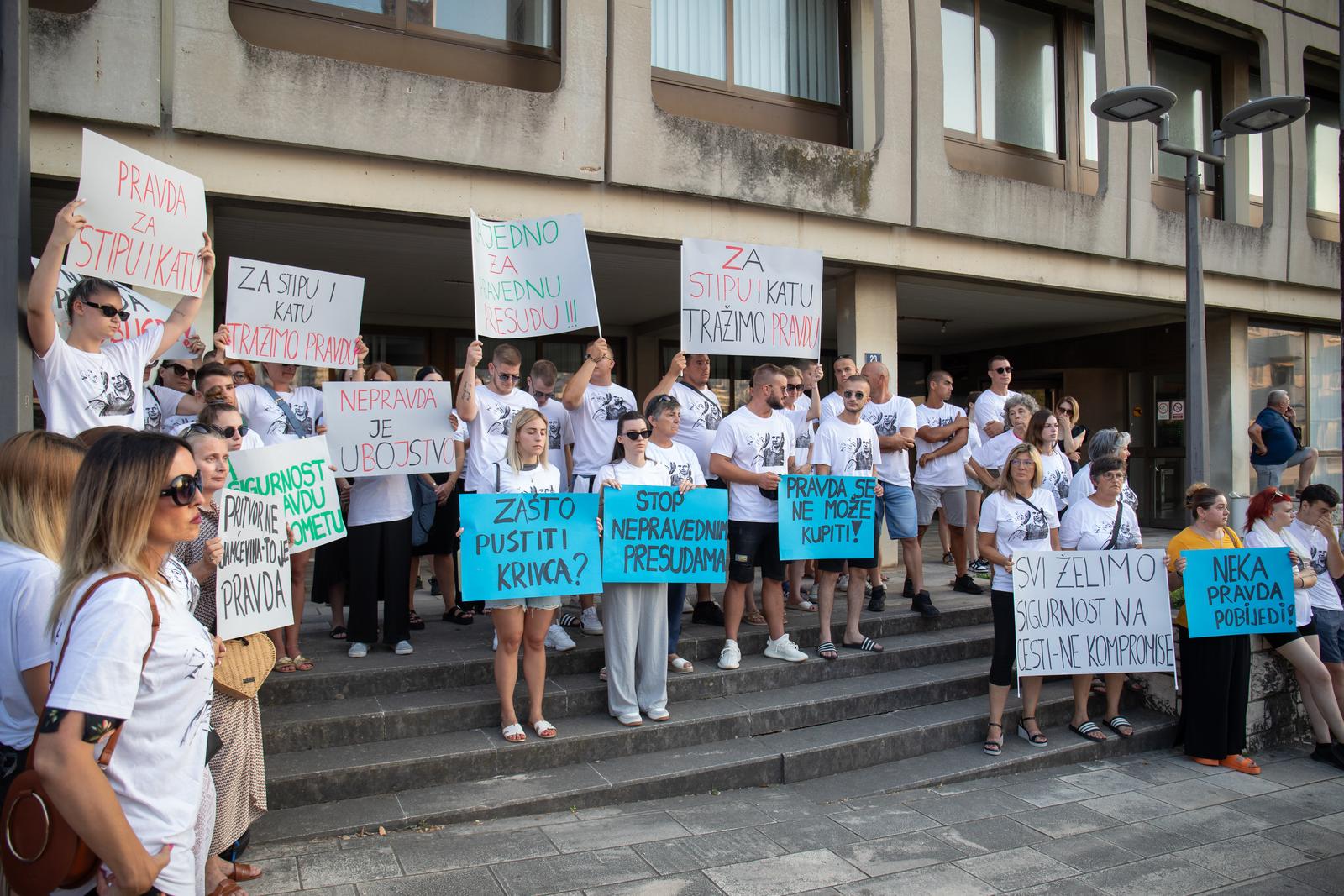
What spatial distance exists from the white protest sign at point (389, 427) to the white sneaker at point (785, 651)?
266 cm

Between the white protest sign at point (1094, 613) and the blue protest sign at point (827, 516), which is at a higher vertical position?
the blue protest sign at point (827, 516)

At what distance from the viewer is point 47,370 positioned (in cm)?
420

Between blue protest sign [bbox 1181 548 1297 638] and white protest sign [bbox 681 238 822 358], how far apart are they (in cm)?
312

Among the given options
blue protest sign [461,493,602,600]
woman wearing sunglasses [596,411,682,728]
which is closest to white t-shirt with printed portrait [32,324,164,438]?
blue protest sign [461,493,602,600]

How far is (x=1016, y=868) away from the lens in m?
4.44

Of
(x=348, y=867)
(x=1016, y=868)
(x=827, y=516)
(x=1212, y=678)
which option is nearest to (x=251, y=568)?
(x=348, y=867)

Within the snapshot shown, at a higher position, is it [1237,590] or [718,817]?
[1237,590]

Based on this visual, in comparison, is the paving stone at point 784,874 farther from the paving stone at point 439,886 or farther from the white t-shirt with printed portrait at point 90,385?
the white t-shirt with printed portrait at point 90,385

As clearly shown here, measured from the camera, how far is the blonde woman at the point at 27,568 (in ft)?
7.75

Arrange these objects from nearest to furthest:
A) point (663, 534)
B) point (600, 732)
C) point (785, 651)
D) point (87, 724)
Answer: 1. point (87, 724)
2. point (600, 732)
3. point (663, 534)
4. point (785, 651)

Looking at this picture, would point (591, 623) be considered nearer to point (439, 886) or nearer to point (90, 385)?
point (439, 886)

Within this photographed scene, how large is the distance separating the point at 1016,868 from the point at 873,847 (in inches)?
27.1

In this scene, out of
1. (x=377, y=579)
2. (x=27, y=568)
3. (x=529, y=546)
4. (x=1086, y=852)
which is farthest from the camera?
(x=377, y=579)

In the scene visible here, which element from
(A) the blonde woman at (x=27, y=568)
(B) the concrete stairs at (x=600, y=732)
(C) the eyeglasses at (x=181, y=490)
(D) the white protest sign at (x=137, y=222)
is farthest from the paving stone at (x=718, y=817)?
(D) the white protest sign at (x=137, y=222)
